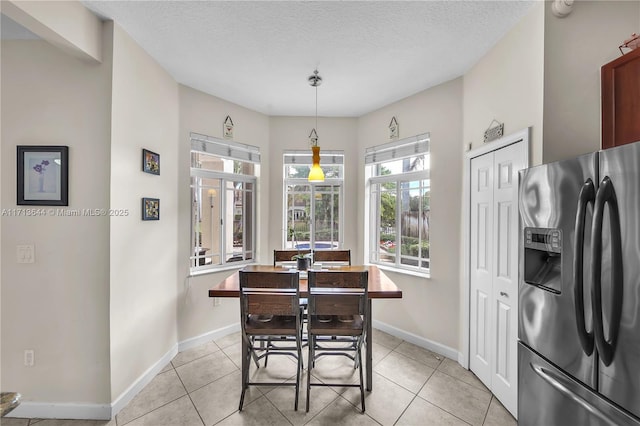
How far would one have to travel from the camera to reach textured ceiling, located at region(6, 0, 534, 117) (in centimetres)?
179

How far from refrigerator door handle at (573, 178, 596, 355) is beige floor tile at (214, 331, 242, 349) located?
3.03 meters

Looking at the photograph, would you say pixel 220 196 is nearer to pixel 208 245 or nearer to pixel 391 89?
pixel 208 245

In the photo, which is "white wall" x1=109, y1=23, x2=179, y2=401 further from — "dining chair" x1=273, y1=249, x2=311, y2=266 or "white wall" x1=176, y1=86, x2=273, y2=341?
"dining chair" x1=273, y1=249, x2=311, y2=266

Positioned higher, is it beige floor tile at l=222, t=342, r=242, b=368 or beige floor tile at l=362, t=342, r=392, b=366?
beige floor tile at l=362, t=342, r=392, b=366

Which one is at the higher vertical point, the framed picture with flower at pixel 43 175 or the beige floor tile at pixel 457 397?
the framed picture with flower at pixel 43 175

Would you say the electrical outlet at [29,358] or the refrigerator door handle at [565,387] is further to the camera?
the electrical outlet at [29,358]

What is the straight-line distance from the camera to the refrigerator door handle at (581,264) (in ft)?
3.41

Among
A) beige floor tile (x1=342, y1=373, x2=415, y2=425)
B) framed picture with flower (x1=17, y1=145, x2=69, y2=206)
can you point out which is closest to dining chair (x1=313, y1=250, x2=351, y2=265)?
beige floor tile (x1=342, y1=373, x2=415, y2=425)

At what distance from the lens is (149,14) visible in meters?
1.87

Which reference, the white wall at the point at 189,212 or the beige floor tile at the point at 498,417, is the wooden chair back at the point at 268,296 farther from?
the beige floor tile at the point at 498,417

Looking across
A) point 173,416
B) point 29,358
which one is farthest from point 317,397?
point 29,358

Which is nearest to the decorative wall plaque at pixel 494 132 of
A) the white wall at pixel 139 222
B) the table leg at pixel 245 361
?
the table leg at pixel 245 361

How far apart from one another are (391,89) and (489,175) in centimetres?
141

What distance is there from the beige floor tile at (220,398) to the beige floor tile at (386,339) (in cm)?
149
